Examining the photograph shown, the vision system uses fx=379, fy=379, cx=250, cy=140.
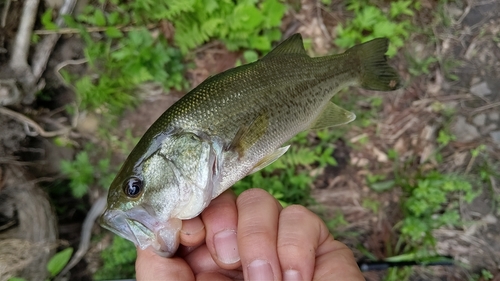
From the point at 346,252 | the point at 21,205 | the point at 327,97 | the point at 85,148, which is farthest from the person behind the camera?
the point at 85,148

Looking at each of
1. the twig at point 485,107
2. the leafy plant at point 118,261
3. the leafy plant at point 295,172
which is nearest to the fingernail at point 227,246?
the leafy plant at point 295,172

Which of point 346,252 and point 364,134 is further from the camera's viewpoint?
point 364,134

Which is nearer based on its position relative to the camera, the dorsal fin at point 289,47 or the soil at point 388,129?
the dorsal fin at point 289,47

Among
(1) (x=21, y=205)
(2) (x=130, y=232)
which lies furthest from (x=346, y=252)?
(1) (x=21, y=205)

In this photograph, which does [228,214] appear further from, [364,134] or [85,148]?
[85,148]

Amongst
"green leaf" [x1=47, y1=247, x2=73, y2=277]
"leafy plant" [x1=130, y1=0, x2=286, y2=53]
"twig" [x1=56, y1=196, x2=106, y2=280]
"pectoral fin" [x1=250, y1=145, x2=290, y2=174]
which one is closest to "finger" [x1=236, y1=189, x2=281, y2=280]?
"pectoral fin" [x1=250, y1=145, x2=290, y2=174]

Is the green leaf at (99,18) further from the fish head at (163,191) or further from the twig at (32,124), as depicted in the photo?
the fish head at (163,191)

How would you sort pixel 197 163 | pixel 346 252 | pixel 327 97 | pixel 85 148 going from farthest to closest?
pixel 85 148 → pixel 327 97 → pixel 346 252 → pixel 197 163
